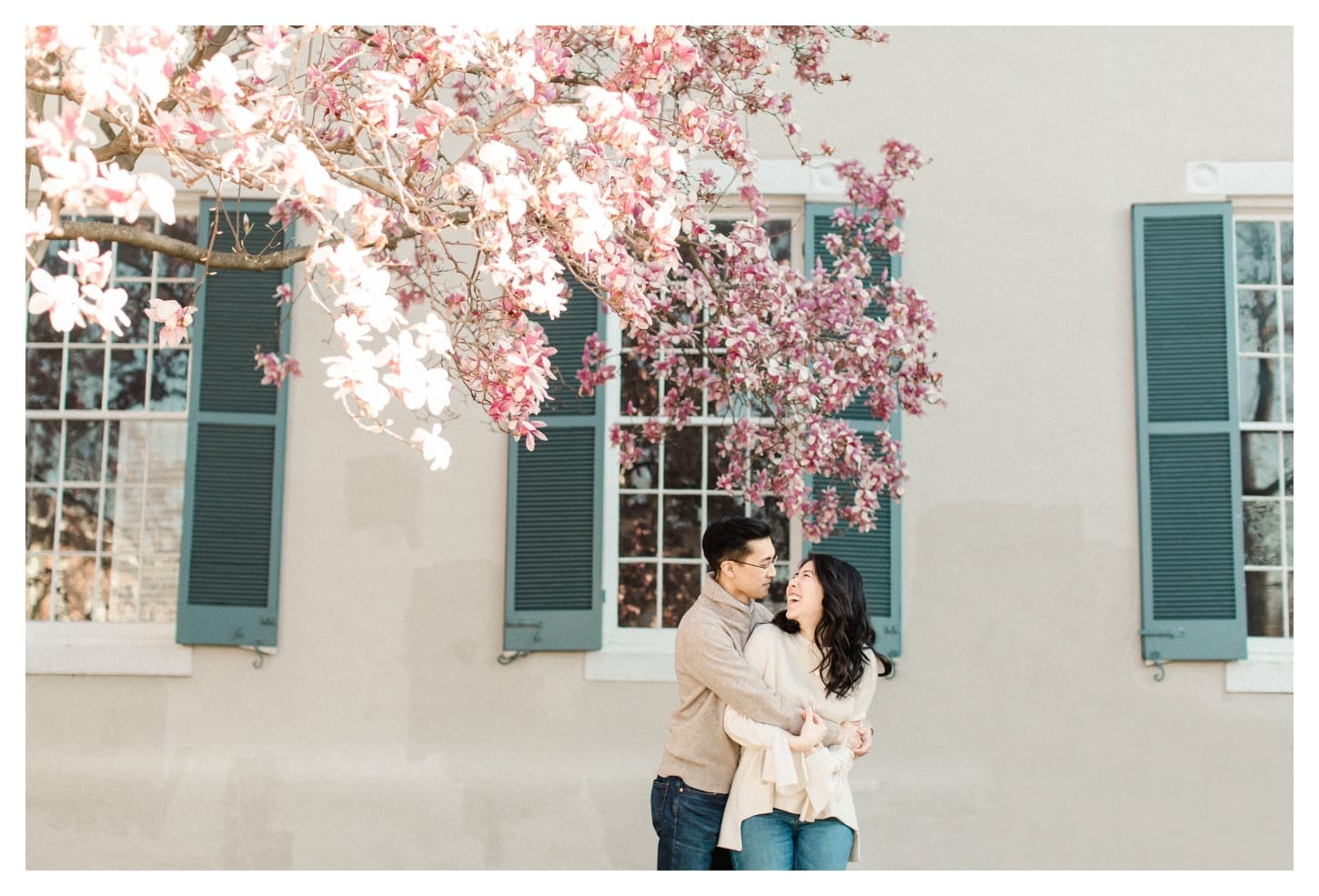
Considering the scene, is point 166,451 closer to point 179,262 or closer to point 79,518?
point 79,518

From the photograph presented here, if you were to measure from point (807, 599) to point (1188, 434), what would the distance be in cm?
295

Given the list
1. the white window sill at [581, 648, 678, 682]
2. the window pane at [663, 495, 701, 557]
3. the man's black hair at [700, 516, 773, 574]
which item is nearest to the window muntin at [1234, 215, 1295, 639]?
the window pane at [663, 495, 701, 557]

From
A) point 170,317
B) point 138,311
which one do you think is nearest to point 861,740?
point 170,317

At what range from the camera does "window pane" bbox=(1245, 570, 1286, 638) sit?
6.37 m

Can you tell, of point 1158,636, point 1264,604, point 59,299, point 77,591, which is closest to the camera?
point 59,299

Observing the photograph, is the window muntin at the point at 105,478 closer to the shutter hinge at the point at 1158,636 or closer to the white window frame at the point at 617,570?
the white window frame at the point at 617,570

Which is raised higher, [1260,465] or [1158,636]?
[1260,465]

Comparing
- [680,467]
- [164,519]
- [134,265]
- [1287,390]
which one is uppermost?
[134,265]

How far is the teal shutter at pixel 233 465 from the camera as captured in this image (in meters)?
6.26

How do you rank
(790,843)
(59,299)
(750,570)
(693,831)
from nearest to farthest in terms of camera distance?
(59,299)
(790,843)
(693,831)
(750,570)

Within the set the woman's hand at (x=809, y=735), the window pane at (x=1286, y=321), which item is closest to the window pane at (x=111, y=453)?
the woman's hand at (x=809, y=735)

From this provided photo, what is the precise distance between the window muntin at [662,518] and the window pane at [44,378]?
8.46ft

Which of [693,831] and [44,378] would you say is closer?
[693,831]

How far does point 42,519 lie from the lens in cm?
654
